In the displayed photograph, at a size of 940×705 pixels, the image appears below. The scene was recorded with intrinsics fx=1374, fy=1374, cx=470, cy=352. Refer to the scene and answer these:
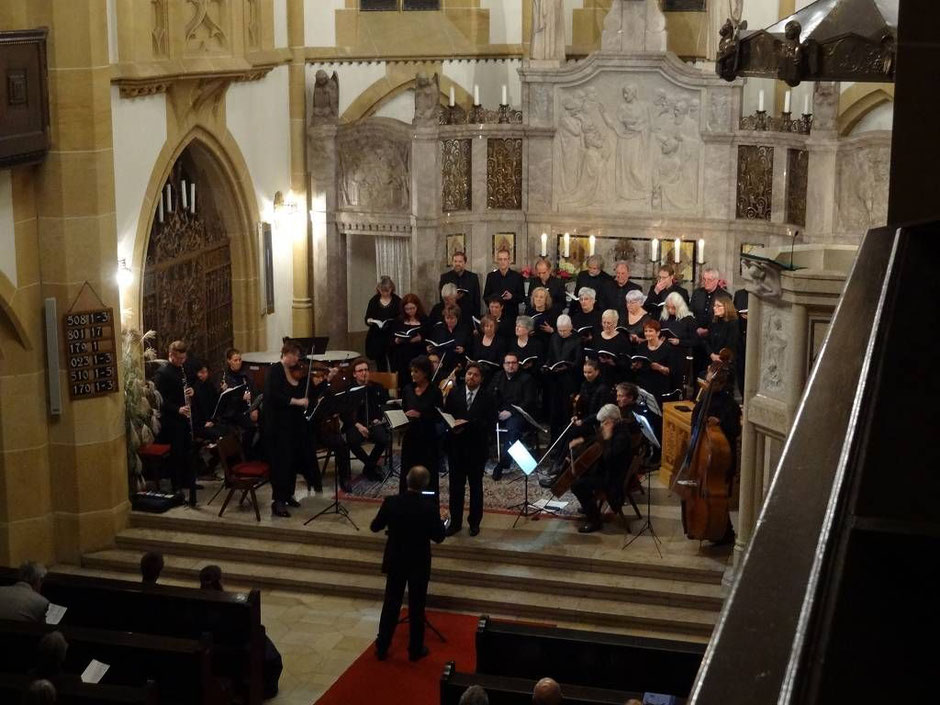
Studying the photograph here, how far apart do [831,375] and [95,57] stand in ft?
38.2

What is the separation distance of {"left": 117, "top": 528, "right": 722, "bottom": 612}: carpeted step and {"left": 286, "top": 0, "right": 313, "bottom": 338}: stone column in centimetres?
596

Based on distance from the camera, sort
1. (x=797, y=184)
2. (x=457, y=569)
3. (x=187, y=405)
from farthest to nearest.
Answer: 1. (x=797, y=184)
2. (x=187, y=405)
3. (x=457, y=569)

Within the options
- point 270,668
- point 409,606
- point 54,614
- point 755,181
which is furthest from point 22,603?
point 755,181

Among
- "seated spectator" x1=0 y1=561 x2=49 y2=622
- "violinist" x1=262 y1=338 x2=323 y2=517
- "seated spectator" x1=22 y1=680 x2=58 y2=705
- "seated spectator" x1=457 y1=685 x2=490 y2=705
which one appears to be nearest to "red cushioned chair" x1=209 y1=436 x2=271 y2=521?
"violinist" x1=262 y1=338 x2=323 y2=517

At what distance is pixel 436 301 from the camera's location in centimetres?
1730

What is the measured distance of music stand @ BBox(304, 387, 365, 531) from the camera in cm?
1230

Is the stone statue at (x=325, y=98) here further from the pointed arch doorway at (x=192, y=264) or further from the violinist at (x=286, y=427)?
the violinist at (x=286, y=427)

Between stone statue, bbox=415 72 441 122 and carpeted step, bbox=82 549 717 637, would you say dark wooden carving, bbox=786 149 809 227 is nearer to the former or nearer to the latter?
stone statue, bbox=415 72 441 122

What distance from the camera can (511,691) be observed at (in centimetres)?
768

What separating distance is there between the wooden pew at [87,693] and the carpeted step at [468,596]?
4.28 metres

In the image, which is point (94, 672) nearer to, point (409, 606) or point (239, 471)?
point (409, 606)

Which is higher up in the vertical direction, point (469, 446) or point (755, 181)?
point (755, 181)

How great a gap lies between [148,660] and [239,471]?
3.94m

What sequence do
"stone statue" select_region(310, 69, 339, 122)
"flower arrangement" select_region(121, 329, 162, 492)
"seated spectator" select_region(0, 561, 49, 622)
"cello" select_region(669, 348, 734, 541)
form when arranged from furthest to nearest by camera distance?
"stone statue" select_region(310, 69, 339, 122) → "flower arrangement" select_region(121, 329, 162, 492) → "cello" select_region(669, 348, 734, 541) → "seated spectator" select_region(0, 561, 49, 622)
